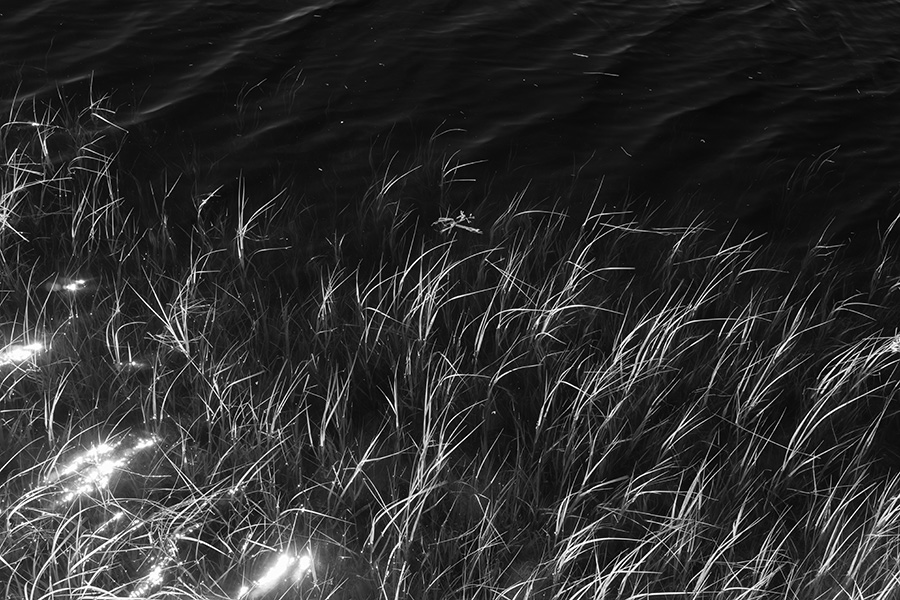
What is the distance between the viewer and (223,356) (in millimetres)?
3156

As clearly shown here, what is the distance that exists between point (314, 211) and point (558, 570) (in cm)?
238

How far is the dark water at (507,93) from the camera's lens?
4.81m

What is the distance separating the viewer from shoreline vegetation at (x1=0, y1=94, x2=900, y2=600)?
2.58 m

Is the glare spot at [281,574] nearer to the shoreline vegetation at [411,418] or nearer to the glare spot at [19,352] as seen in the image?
the shoreline vegetation at [411,418]

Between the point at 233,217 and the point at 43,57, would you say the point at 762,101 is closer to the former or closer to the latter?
the point at 233,217

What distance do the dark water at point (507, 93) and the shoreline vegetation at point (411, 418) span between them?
56 centimetres

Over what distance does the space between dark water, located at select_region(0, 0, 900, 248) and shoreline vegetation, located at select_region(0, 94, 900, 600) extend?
1.83ft

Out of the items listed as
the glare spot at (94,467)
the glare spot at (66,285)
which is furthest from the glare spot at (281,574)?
the glare spot at (66,285)

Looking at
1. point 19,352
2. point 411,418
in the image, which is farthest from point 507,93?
point 19,352

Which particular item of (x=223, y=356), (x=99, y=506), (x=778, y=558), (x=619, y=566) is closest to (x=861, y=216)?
(x=778, y=558)

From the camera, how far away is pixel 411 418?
318 cm

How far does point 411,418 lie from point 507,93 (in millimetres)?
2952

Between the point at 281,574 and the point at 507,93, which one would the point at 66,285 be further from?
the point at 507,93

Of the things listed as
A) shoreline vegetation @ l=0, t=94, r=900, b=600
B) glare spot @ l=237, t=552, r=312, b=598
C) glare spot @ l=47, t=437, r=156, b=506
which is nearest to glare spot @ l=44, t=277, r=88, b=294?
shoreline vegetation @ l=0, t=94, r=900, b=600
